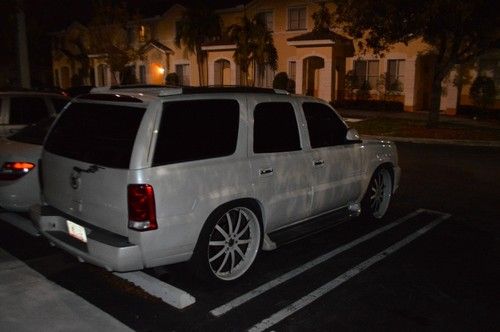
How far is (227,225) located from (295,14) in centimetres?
2680

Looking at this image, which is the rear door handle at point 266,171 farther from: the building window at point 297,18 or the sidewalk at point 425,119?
the building window at point 297,18

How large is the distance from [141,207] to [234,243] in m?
1.24

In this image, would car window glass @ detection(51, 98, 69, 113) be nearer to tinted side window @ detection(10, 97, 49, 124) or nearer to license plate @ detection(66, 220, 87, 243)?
tinted side window @ detection(10, 97, 49, 124)

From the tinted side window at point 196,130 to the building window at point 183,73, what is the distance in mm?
32390

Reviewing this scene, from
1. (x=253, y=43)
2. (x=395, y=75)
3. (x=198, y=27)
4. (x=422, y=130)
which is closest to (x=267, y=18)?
(x=253, y=43)

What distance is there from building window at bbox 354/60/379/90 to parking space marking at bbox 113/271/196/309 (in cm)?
2338

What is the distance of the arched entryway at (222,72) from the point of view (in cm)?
3350

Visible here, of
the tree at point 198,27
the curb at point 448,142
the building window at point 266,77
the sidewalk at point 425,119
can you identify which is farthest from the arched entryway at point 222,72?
the curb at point 448,142

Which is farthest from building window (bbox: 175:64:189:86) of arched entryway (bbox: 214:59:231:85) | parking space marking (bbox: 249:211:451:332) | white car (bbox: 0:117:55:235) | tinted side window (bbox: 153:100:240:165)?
tinted side window (bbox: 153:100:240:165)

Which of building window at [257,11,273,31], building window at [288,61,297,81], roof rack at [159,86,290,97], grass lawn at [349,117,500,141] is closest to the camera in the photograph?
roof rack at [159,86,290,97]

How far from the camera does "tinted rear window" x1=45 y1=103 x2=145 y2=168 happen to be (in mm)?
4113

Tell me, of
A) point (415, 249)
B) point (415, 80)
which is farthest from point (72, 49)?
point (415, 249)

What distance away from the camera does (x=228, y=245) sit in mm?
4828

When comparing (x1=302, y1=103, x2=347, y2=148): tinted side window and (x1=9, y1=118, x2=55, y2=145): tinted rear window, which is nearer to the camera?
(x1=302, y1=103, x2=347, y2=148): tinted side window
